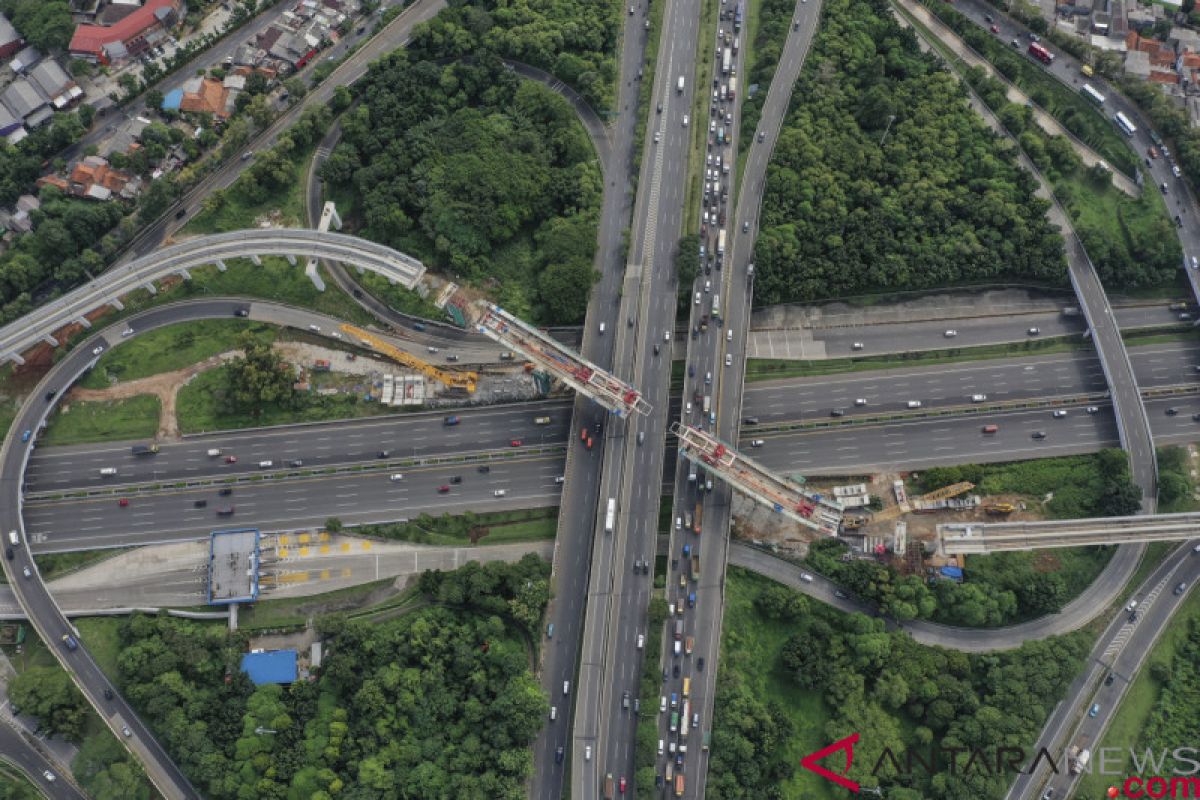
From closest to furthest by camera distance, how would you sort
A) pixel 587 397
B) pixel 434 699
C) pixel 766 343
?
pixel 434 699 → pixel 587 397 → pixel 766 343

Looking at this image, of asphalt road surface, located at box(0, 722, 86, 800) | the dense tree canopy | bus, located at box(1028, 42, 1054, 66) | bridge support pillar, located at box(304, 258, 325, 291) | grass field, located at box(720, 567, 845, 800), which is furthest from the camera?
bus, located at box(1028, 42, 1054, 66)

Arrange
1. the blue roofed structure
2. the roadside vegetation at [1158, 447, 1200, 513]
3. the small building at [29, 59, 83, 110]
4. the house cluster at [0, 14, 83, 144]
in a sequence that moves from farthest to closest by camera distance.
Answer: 1. the small building at [29, 59, 83, 110]
2. the house cluster at [0, 14, 83, 144]
3. the roadside vegetation at [1158, 447, 1200, 513]
4. the blue roofed structure

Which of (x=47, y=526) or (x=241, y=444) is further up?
(x=241, y=444)

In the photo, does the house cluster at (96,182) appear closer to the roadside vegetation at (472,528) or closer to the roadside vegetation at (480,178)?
the roadside vegetation at (480,178)

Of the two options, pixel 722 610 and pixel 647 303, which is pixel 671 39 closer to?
pixel 647 303

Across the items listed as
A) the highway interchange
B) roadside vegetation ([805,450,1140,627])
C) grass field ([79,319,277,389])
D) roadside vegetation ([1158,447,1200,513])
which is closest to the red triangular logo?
the highway interchange

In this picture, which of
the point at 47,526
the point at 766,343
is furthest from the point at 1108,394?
the point at 47,526

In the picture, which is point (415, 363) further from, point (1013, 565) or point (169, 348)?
point (1013, 565)

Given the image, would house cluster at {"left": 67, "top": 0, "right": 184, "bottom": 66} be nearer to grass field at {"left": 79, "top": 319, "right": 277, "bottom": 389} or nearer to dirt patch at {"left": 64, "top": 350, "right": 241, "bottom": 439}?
grass field at {"left": 79, "top": 319, "right": 277, "bottom": 389}
